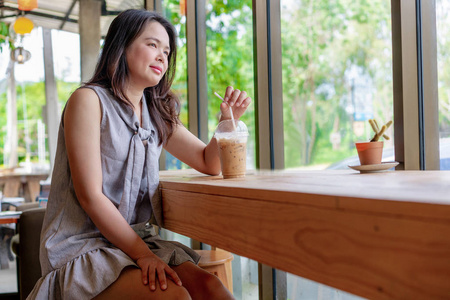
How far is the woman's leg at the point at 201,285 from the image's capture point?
149 centimetres

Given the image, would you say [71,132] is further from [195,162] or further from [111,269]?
[195,162]

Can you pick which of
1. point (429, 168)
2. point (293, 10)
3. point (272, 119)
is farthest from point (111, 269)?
point (293, 10)

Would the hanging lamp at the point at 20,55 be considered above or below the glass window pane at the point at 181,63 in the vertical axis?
above

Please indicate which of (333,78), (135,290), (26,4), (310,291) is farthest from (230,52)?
(26,4)

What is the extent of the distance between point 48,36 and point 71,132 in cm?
547

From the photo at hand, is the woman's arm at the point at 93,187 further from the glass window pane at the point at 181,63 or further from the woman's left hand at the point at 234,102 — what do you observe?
the glass window pane at the point at 181,63

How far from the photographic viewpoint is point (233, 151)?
5.13 feet

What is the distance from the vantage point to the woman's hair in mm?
1720

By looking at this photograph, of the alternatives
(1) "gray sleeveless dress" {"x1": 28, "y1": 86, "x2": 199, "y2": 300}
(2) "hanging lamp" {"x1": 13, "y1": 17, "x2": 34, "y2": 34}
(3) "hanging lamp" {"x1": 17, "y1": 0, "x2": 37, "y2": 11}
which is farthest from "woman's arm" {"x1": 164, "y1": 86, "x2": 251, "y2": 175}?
(2) "hanging lamp" {"x1": 13, "y1": 17, "x2": 34, "y2": 34}

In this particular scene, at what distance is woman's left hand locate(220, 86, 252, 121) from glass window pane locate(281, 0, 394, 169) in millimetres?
631

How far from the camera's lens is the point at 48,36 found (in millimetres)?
6426

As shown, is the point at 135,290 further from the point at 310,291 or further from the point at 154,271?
the point at 310,291

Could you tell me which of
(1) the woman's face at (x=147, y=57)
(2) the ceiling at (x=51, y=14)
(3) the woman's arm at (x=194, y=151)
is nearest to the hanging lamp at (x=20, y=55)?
(2) the ceiling at (x=51, y=14)


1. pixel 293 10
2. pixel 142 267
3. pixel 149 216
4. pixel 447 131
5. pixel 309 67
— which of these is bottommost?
pixel 142 267
